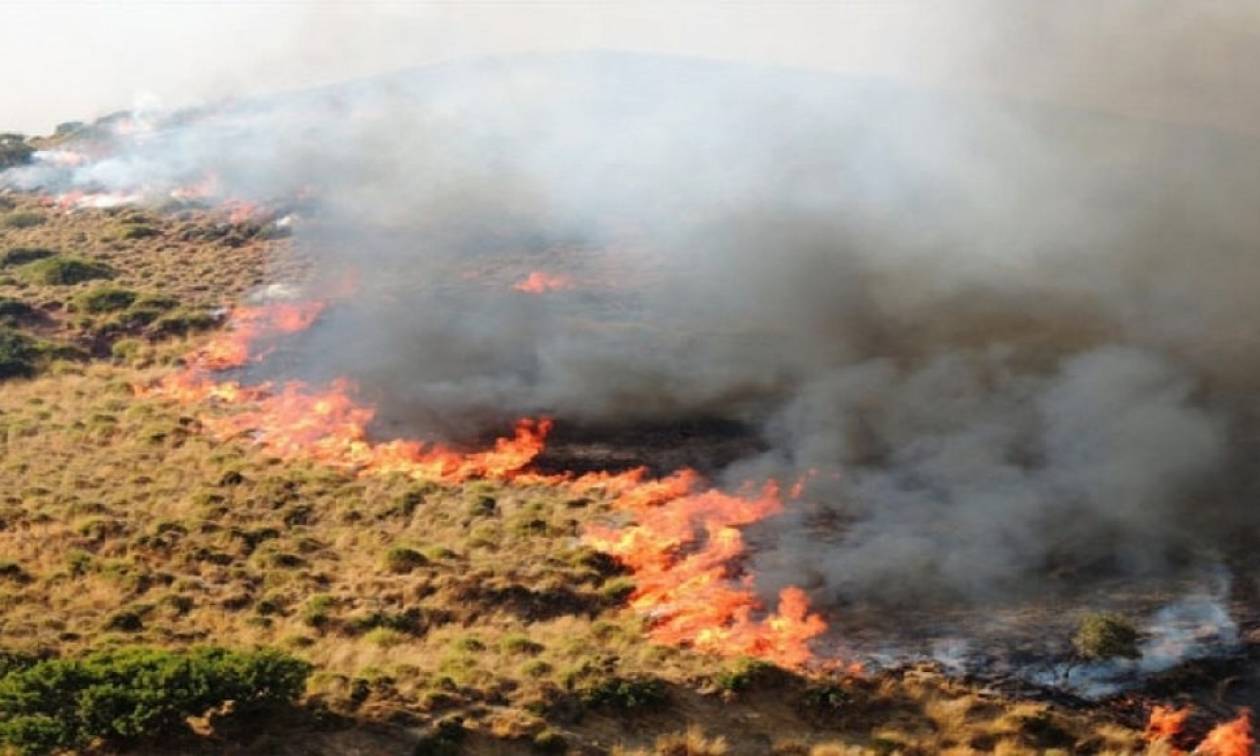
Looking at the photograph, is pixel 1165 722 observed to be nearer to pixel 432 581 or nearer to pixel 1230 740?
pixel 1230 740

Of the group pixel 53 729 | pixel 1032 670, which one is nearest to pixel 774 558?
pixel 1032 670

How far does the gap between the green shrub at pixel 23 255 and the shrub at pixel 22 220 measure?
630cm

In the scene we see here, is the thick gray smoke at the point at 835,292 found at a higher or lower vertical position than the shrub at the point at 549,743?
higher

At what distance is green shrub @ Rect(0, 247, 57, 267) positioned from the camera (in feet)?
165

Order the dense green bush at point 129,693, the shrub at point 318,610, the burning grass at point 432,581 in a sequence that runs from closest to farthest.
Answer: the dense green bush at point 129,693 < the burning grass at point 432,581 < the shrub at point 318,610

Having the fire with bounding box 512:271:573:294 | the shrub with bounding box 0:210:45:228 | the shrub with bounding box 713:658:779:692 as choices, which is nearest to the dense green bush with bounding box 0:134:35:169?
the shrub with bounding box 0:210:45:228

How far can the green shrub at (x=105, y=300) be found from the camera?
43312mm

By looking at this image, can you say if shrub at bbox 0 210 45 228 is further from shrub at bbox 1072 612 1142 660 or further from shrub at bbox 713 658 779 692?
shrub at bbox 1072 612 1142 660

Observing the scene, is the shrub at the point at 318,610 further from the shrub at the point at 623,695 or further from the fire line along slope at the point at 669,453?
the shrub at the point at 623,695

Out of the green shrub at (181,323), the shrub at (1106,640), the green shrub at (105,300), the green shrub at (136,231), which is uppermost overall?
the green shrub at (136,231)

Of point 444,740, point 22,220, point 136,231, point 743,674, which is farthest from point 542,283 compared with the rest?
point 22,220

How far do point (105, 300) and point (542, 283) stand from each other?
18159mm

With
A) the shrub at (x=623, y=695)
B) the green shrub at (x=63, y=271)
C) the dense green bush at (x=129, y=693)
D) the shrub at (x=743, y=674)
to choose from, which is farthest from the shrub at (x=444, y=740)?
the green shrub at (x=63, y=271)

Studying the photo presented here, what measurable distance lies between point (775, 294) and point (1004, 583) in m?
19.5
